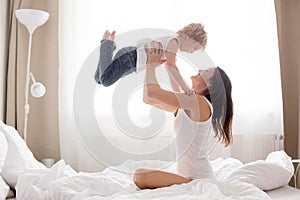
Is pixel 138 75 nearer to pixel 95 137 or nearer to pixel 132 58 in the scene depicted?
pixel 132 58

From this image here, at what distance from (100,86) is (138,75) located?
0.16m

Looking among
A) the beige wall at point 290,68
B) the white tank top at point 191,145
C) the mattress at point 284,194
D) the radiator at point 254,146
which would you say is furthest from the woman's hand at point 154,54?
the beige wall at point 290,68

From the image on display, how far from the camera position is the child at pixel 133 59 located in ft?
6.15

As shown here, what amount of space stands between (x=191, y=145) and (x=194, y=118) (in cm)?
13

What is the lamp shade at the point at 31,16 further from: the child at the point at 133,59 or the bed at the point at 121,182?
the child at the point at 133,59

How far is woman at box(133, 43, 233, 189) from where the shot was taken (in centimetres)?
202

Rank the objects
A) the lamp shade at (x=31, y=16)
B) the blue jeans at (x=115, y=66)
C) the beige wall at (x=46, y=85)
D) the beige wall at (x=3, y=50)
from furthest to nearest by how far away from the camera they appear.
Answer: the beige wall at (x=46, y=85), the beige wall at (x=3, y=50), the lamp shade at (x=31, y=16), the blue jeans at (x=115, y=66)

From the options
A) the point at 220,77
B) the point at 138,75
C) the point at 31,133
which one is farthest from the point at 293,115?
the point at 138,75

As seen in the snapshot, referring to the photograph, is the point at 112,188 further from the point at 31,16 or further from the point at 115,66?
the point at 31,16

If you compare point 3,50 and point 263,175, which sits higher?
point 3,50

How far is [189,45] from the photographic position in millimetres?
2176

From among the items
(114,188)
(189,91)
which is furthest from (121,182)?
(189,91)

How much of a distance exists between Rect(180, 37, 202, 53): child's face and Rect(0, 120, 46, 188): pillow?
97 cm

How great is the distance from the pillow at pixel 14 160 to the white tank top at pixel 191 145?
30.1 inches
